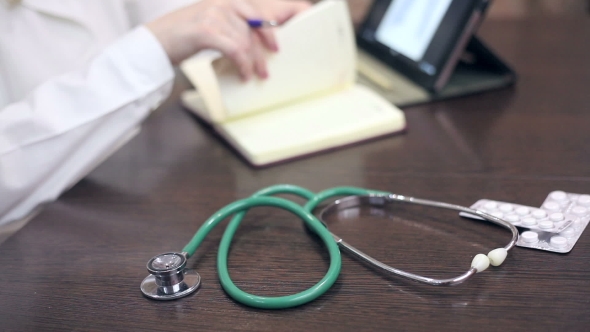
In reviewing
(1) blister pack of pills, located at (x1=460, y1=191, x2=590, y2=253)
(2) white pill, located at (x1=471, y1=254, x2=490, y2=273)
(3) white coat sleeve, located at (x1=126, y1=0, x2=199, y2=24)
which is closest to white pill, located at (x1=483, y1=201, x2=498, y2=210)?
(1) blister pack of pills, located at (x1=460, y1=191, x2=590, y2=253)

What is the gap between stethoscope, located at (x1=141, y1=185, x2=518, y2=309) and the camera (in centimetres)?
46

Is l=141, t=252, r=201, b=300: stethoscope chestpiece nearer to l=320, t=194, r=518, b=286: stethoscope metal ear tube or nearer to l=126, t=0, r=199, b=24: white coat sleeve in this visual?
l=320, t=194, r=518, b=286: stethoscope metal ear tube

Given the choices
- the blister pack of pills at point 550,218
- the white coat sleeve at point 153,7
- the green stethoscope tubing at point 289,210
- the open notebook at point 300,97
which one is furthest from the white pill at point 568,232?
the white coat sleeve at point 153,7

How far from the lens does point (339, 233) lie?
22.0 inches

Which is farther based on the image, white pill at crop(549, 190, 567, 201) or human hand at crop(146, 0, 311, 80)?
human hand at crop(146, 0, 311, 80)

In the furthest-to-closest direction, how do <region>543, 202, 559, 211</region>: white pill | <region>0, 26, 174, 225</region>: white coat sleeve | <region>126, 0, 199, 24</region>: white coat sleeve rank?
<region>126, 0, 199, 24</region>: white coat sleeve, <region>0, 26, 174, 225</region>: white coat sleeve, <region>543, 202, 559, 211</region>: white pill

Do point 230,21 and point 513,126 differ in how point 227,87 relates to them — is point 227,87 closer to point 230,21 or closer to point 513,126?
point 230,21

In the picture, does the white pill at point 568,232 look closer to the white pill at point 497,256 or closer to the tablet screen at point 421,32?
the white pill at point 497,256

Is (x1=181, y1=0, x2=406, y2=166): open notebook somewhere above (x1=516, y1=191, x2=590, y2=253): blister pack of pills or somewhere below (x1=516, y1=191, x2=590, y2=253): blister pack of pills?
below

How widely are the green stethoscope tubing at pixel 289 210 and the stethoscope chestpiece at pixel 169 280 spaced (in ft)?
0.08

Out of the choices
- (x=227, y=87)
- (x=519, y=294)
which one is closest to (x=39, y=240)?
(x=227, y=87)

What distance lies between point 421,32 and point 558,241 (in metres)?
0.50

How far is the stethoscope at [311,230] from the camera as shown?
459 mm

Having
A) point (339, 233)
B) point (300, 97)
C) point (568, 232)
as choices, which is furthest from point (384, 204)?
point (300, 97)
